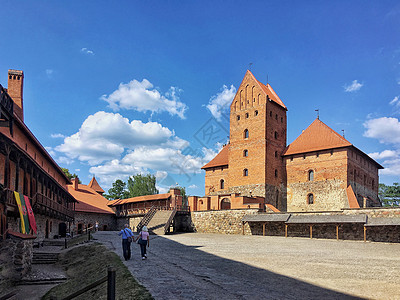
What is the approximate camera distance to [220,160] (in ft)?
119

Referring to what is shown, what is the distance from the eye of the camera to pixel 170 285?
22.7 feet

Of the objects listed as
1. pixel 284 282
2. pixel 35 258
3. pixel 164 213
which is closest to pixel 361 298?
pixel 284 282

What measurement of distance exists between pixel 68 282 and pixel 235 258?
220 inches

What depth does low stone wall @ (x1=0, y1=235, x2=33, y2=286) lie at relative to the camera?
34.6 feet

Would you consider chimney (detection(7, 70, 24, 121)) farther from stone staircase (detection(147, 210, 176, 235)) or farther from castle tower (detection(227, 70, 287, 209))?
castle tower (detection(227, 70, 287, 209))

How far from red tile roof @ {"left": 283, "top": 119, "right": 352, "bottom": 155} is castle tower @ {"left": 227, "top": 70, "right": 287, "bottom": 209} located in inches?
59.9

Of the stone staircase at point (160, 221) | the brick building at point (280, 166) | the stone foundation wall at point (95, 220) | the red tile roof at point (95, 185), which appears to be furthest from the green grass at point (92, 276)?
the red tile roof at point (95, 185)

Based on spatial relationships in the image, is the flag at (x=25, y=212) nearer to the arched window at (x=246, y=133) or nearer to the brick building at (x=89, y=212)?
the brick building at (x=89, y=212)

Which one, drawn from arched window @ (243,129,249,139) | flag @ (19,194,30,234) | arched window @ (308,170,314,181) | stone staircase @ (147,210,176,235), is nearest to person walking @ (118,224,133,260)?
flag @ (19,194,30,234)

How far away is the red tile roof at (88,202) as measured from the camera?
36.1 metres

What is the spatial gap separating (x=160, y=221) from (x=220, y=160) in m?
10.9

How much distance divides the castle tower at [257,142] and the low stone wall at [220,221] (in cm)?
476

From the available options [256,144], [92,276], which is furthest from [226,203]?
[92,276]

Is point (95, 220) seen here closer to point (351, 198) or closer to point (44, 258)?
point (44, 258)
